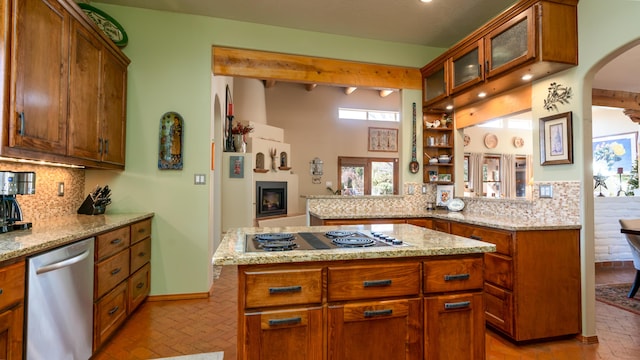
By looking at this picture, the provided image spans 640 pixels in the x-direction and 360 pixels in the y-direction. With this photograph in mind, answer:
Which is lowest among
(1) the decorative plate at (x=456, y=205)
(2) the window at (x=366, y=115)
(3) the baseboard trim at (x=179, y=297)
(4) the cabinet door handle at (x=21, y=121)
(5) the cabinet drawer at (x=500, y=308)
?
(3) the baseboard trim at (x=179, y=297)

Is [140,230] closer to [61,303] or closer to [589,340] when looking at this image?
[61,303]

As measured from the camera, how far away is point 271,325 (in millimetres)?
1276

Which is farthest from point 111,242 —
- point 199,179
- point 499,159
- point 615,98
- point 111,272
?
point 499,159

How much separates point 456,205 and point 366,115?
554 centimetres

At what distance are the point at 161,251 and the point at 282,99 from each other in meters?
5.70

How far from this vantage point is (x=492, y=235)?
8.14 feet

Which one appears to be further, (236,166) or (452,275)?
(236,166)

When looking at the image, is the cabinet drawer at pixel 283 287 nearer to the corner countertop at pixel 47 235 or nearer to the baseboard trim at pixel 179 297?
the corner countertop at pixel 47 235

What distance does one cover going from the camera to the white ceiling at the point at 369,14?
305cm

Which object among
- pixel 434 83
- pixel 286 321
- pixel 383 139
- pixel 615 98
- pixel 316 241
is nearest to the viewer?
pixel 286 321

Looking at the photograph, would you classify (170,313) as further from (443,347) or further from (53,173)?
(443,347)

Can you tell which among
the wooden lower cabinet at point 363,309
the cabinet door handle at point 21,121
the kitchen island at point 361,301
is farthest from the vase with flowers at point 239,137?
the wooden lower cabinet at point 363,309

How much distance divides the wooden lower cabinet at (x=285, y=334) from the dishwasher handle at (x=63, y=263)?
110 cm

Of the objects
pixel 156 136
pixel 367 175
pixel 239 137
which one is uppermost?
pixel 239 137
